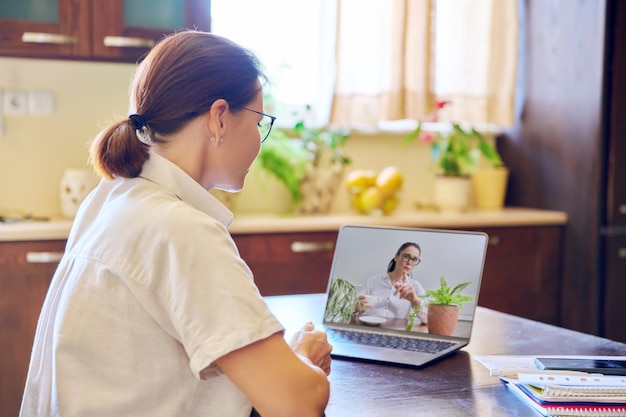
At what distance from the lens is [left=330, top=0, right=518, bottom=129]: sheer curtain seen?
3422 mm

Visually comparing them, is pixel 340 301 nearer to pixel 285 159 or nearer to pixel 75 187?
pixel 75 187

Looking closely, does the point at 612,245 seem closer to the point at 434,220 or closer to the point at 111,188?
the point at 434,220

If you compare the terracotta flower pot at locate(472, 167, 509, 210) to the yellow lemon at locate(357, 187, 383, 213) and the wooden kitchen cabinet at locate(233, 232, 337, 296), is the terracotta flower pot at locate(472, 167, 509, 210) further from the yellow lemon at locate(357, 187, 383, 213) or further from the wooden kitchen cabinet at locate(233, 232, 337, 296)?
the wooden kitchen cabinet at locate(233, 232, 337, 296)

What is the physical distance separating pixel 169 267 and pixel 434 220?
217 centimetres

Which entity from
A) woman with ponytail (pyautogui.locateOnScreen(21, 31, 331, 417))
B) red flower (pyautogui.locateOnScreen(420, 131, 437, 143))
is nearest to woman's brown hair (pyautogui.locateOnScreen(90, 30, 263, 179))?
woman with ponytail (pyautogui.locateOnScreen(21, 31, 331, 417))

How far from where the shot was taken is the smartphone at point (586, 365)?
1255 mm

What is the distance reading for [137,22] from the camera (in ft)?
9.12

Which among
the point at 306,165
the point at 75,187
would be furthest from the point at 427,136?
the point at 75,187

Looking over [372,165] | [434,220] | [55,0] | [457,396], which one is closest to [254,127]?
[457,396]

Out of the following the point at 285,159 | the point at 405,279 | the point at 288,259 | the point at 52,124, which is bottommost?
the point at 288,259

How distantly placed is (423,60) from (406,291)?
2144 millimetres

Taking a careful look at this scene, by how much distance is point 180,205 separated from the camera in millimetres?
1128

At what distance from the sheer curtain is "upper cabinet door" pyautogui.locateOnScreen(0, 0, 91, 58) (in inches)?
44.0

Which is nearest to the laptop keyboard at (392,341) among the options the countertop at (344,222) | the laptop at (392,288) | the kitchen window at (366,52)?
the laptop at (392,288)
